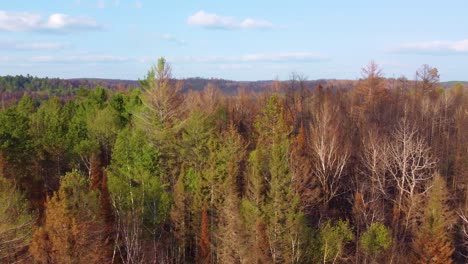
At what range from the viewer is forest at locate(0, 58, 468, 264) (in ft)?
70.3

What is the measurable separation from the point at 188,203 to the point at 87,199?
7988mm

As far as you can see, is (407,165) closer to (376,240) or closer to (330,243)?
(376,240)

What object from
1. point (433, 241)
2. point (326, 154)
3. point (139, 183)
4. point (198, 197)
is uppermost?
point (326, 154)

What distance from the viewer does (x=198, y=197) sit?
28000mm

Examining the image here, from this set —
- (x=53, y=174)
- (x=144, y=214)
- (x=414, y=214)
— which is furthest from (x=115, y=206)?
(x=414, y=214)

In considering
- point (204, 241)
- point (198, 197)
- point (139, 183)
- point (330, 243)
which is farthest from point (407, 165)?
point (139, 183)

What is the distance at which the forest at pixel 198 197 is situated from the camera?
844 inches

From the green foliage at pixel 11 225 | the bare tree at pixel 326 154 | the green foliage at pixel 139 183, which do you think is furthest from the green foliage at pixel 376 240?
the green foliage at pixel 11 225

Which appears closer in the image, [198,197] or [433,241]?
[433,241]

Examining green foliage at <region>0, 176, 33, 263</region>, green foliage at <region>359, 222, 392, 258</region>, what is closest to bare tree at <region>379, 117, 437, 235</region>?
green foliage at <region>359, 222, 392, 258</region>

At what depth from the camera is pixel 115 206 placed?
2484cm

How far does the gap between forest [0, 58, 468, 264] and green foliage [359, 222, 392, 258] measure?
75 mm

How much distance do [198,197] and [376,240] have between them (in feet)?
36.6

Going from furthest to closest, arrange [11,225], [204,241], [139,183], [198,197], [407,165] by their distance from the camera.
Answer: [407,165], [139,183], [198,197], [204,241], [11,225]
